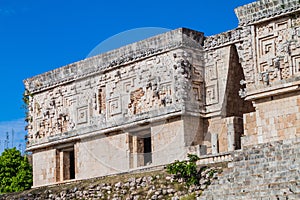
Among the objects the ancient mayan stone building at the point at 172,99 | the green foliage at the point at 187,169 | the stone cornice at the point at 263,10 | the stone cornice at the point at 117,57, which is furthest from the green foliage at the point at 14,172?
the stone cornice at the point at 263,10

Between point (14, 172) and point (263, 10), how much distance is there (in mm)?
13565

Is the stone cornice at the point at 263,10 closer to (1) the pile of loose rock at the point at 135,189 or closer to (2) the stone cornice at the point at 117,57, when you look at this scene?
(2) the stone cornice at the point at 117,57

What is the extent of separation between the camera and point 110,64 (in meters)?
21.0

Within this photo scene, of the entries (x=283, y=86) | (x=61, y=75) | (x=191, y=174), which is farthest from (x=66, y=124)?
(x=283, y=86)

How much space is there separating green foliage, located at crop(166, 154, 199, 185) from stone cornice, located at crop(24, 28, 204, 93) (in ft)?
10.6

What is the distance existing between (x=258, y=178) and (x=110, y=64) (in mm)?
7416

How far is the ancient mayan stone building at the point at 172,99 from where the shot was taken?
17.2 m

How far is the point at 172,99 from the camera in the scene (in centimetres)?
1920

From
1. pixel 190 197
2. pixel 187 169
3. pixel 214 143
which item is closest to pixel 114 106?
pixel 214 143

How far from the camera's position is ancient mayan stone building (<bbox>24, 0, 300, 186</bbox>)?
17.2m

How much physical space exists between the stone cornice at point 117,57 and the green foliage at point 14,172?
4.54 m

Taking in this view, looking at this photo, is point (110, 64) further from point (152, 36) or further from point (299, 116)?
point (299, 116)

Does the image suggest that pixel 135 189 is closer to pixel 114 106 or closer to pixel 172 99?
pixel 172 99

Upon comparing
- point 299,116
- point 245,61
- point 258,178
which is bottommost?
point 258,178
